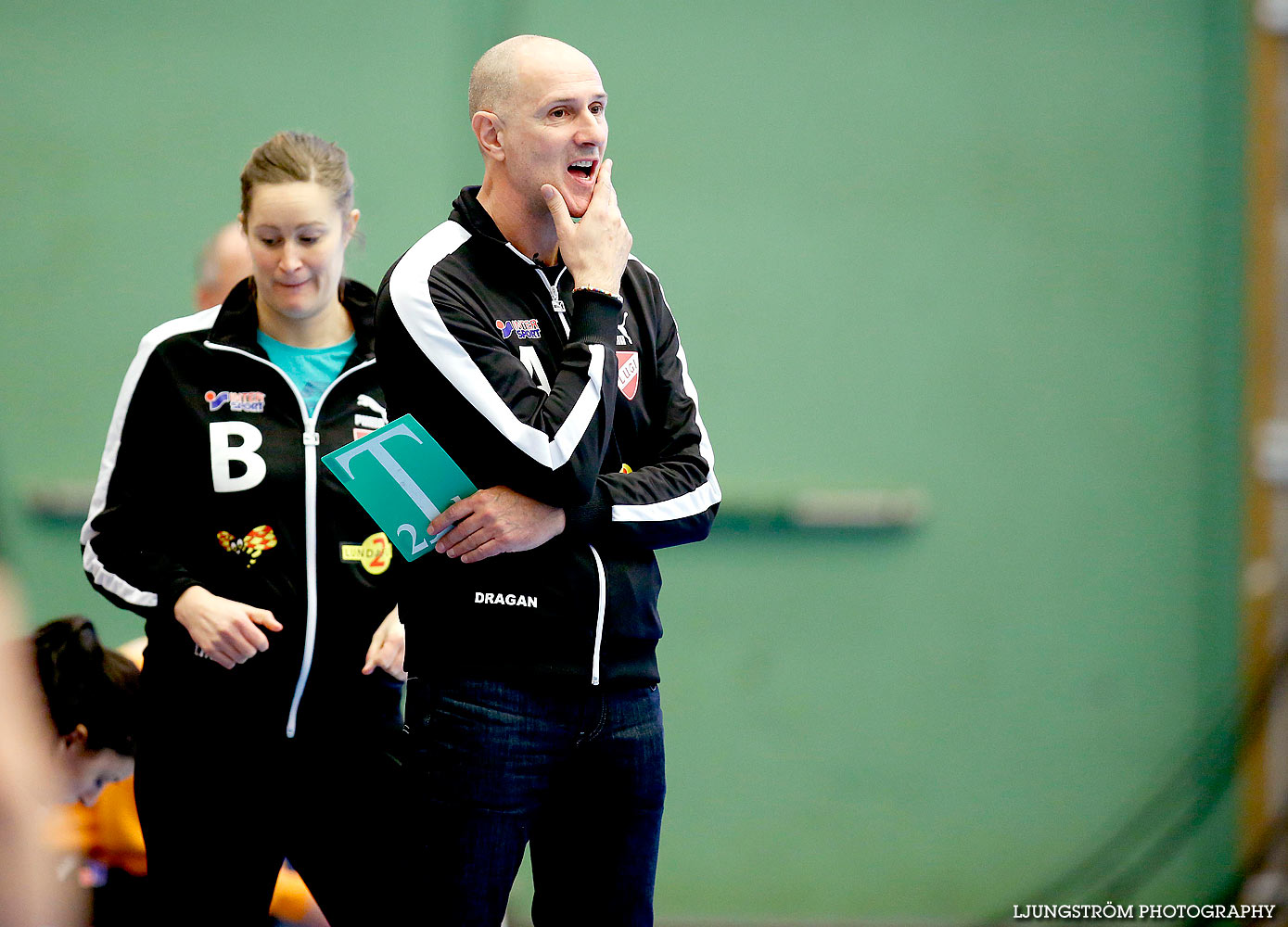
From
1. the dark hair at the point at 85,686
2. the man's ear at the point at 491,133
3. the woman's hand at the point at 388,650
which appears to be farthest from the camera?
the dark hair at the point at 85,686

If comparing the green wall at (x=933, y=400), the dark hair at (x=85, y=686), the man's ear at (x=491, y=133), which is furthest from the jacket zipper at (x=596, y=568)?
the green wall at (x=933, y=400)

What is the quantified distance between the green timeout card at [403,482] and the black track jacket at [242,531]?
1.26 ft

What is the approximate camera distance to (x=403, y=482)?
1651mm

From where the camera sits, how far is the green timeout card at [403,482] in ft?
5.37

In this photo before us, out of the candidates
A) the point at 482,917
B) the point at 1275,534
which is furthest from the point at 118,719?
the point at 1275,534

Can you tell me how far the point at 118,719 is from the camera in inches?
90.1

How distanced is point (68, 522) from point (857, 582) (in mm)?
2217

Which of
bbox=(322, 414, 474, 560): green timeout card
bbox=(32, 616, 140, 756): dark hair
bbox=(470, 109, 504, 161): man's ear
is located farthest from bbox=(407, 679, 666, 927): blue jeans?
bbox=(32, 616, 140, 756): dark hair

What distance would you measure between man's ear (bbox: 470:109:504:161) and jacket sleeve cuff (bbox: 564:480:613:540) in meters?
0.47

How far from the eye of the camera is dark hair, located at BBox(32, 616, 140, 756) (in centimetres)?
223

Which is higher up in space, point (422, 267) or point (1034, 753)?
→ point (422, 267)

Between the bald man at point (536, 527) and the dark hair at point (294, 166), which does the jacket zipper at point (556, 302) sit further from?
the dark hair at point (294, 166)

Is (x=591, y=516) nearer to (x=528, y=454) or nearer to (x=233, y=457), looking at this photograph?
(x=528, y=454)

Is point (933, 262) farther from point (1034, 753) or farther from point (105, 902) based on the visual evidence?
point (105, 902)
